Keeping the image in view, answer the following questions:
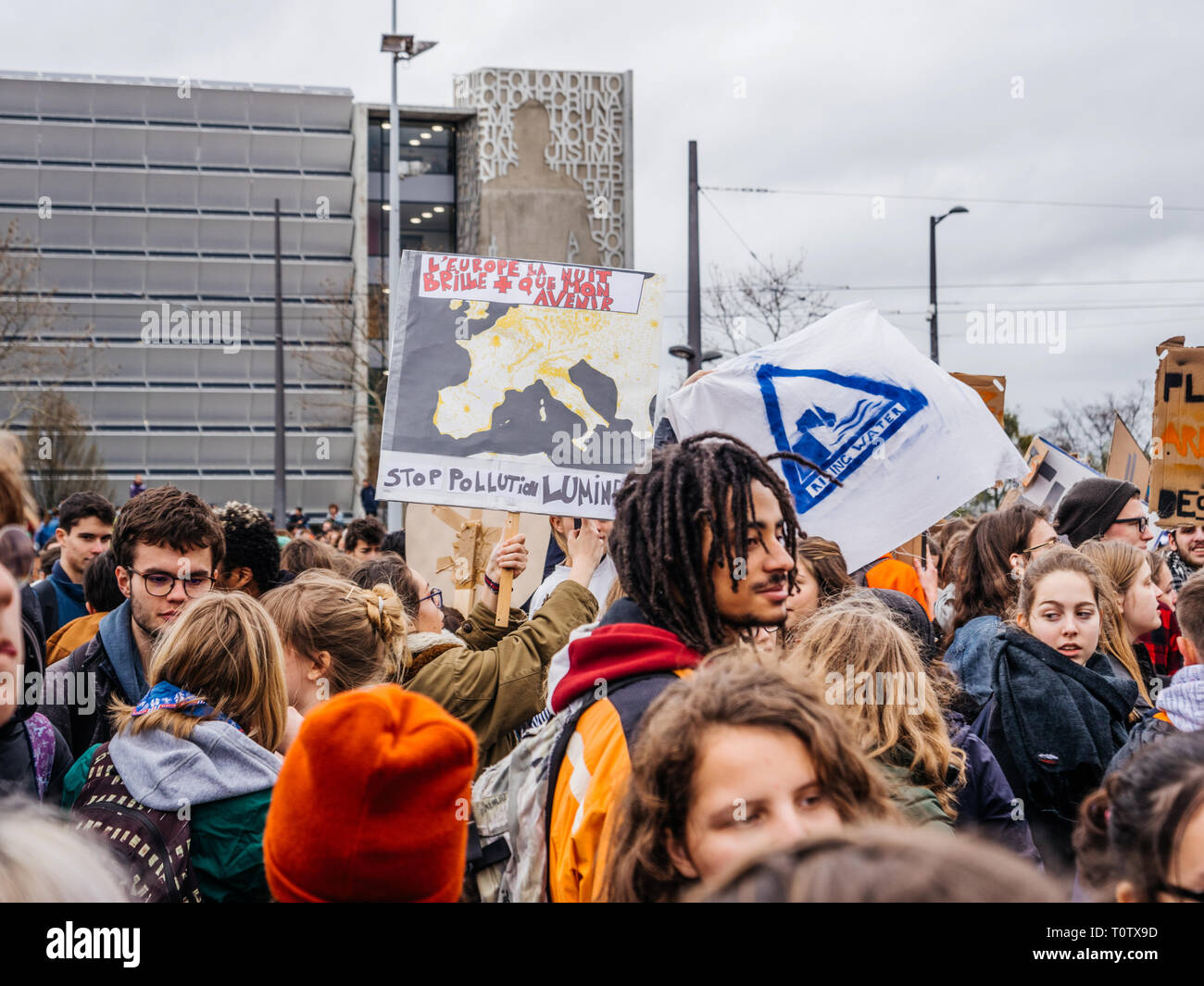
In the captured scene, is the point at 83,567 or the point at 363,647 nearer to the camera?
the point at 363,647

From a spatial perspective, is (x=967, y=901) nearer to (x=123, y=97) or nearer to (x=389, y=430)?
(x=389, y=430)

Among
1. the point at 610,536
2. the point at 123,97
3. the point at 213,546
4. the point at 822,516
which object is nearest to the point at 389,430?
the point at 213,546

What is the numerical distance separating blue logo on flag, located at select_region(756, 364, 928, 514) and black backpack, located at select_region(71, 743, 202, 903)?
2.61 metres

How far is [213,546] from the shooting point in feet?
13.1

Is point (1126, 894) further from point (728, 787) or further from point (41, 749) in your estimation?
point (41, 749)

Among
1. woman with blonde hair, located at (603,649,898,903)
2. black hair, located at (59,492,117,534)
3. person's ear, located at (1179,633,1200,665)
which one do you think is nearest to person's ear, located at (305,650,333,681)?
woman with blonde hair, located at (603,649,898,903)

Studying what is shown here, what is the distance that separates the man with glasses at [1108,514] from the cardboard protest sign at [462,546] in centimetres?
279

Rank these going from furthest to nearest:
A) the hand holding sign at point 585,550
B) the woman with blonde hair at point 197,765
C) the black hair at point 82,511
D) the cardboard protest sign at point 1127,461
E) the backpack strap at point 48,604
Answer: the cardboard protest sign at point 1127,461 → the black hair at point 82,511 → the backpack strap at point 48,604 → the hand holding sign at point 585,550 → the woman with blonde hair at point 197,765

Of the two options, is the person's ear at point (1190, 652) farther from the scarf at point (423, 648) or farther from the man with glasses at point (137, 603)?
the man with glasses at point (137, 603)

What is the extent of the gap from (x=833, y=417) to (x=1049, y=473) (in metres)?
3.69

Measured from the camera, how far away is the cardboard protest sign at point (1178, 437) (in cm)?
621

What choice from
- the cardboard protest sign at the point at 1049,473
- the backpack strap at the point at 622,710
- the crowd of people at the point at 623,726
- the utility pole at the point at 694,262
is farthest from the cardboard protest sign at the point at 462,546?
the utility pole at the point at 694,262

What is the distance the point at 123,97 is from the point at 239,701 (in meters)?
41.6

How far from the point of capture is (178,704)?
2.64m
